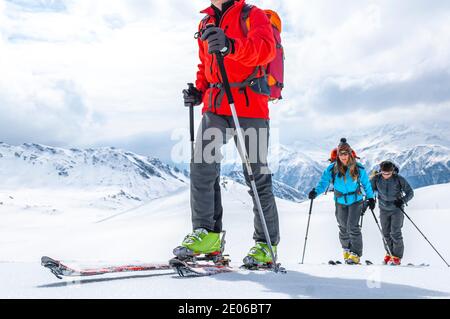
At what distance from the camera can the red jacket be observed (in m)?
4.42

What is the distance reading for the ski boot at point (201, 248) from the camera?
453cm

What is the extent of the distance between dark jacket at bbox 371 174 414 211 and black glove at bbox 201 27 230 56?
6872mm

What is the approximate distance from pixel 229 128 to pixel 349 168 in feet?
15.2

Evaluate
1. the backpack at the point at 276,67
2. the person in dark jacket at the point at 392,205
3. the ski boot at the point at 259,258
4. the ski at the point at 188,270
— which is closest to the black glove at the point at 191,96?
the backpack at the point at 276,67

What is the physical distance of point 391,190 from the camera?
1005 centimetres

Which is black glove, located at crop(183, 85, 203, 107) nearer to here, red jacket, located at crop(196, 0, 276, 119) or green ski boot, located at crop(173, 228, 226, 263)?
red jacket, located at crop(196, 0, 276, 119)

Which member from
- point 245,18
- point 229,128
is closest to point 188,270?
point 229,128

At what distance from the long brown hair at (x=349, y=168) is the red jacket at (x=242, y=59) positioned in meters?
4.29

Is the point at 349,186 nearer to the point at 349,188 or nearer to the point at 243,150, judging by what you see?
the point at 349,188

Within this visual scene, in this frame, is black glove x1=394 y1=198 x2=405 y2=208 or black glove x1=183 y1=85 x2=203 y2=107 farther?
black glove x1=394 y1=198 x2=405 y2=208

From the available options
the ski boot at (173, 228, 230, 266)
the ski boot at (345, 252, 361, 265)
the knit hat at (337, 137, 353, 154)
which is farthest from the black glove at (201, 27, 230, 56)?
the ski boot at (345, 252, 361, 265)

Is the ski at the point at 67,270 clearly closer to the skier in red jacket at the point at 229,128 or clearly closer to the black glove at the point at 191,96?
the skier in red jacket at the point at 229,128
